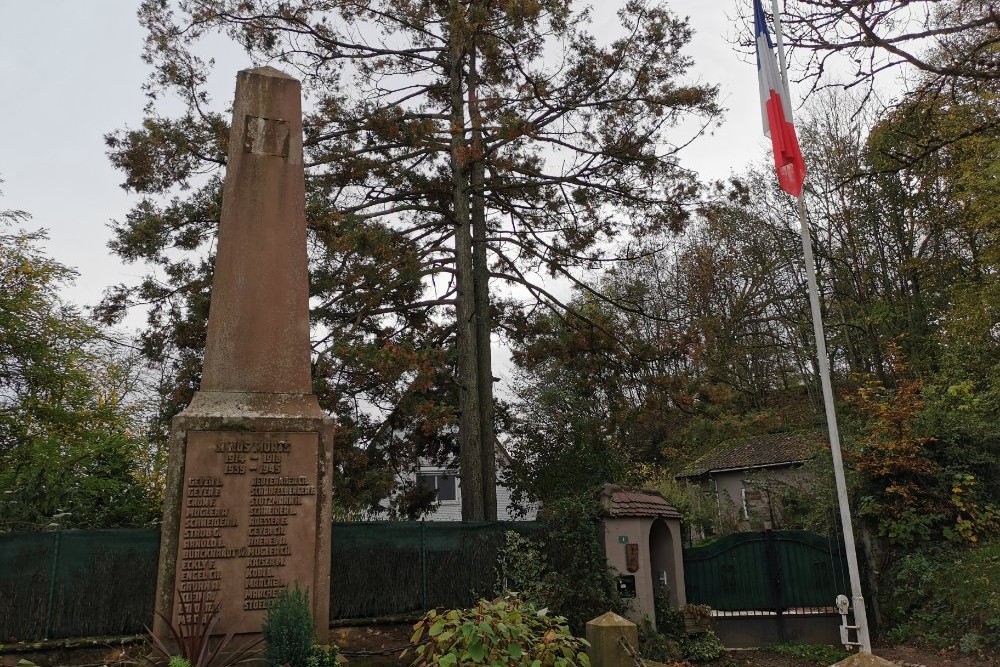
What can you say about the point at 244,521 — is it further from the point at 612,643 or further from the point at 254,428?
the point at 612,643

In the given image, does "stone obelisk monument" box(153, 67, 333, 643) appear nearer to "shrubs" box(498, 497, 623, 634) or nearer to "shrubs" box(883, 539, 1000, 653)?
"shrubs" box(498, 497, 623, 634)

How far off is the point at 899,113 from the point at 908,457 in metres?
6.13

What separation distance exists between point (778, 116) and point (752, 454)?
65.0ft

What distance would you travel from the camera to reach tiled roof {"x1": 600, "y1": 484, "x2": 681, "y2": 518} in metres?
11.0

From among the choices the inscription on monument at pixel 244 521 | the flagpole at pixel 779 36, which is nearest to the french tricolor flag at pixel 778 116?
the flagpole at pixel 779 36

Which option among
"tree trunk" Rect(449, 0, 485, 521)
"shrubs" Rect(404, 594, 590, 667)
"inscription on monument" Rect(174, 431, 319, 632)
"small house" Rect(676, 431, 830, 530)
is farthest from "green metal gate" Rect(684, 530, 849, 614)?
"inscription on monument" Rect(174, 431, 319, 632)

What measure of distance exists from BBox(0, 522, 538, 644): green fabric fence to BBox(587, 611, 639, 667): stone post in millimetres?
4768

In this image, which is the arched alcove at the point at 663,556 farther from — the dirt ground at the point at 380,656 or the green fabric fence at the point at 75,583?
the green fabric fence at the point at 75,583

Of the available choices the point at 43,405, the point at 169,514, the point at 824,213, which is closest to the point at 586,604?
the point at 169,514

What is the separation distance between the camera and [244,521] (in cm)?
631

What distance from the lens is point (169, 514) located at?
6.17m

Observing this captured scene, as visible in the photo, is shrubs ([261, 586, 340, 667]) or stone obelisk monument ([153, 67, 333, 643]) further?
stone obelisk monument ([153, 67, 333, 643])

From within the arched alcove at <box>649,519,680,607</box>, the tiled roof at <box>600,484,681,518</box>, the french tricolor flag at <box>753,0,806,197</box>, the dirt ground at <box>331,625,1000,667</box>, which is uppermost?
the french tricolor flag at <box>753,0,806,197</box>

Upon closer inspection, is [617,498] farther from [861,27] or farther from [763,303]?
[763,303]
